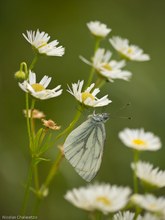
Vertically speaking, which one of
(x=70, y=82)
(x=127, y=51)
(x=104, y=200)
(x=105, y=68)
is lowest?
(x=104, y=200)

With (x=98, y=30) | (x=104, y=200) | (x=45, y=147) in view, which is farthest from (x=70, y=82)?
(x=104, y=200)

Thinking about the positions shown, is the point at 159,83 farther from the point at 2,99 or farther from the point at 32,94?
the point at 32,94

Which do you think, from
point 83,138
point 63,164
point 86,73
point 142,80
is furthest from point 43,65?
point 83,138

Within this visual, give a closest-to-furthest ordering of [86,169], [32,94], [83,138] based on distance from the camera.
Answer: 1. [32,94]
2. [86,169]
3. [83,138]

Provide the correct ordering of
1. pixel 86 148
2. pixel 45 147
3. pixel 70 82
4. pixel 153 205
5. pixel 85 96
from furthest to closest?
1. pixel 70 82
2. pixel 86 148
3. pixel 85 96
4. pixel 45 147
5. pixel 153 205

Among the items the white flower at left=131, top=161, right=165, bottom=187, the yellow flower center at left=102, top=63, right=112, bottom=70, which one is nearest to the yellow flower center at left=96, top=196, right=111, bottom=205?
the white flower at left=131, top=161, right=165, bottom=187

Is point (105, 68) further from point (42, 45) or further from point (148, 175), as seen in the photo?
point (148, 175)

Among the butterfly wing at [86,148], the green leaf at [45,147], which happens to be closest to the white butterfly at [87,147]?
the butterfly wing at [86,148]
